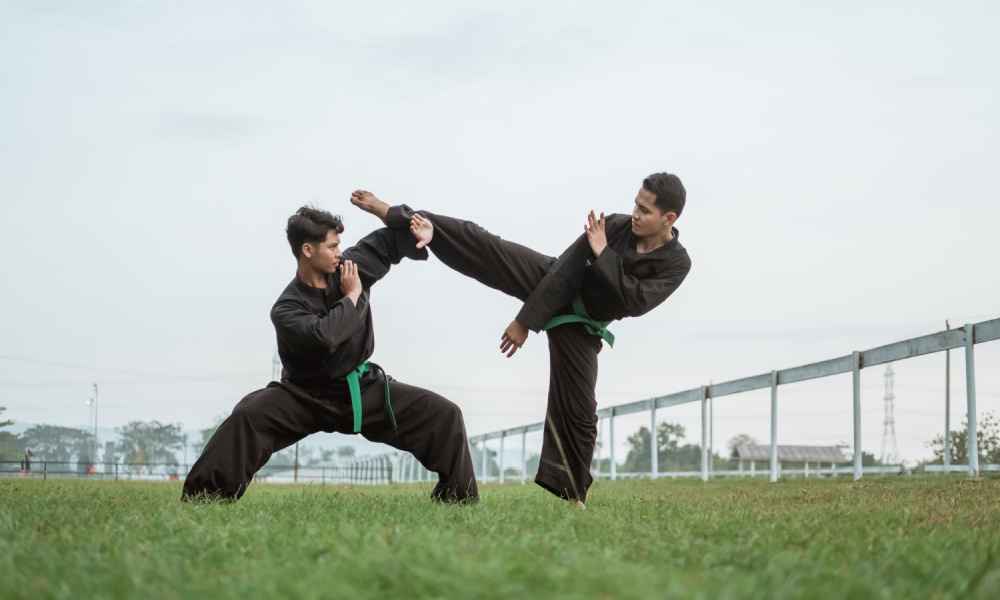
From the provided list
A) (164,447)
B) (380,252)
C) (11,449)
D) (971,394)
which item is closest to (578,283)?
(380,252)

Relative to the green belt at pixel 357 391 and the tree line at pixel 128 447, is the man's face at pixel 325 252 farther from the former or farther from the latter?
the tree line at pixel 128 447

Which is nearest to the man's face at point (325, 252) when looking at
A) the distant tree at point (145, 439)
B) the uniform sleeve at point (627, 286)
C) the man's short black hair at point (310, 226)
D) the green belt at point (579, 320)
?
the man's short black hair at point (310, 226)

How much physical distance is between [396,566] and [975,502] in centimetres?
415

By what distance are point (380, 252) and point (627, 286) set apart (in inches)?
62.3

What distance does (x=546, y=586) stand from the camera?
2127mm

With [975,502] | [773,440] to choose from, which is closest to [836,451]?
[773,440]

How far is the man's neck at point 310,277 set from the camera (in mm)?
5414

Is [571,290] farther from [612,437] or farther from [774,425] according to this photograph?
[612,437]

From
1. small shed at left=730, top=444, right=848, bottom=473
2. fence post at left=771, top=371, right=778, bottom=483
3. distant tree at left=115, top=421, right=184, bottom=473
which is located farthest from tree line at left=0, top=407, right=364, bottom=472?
fence post at left=771, top=371, right=778, bottom=483

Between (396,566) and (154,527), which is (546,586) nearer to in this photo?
(396,566)

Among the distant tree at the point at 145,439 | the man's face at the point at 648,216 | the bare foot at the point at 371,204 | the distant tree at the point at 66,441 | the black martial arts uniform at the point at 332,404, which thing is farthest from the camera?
the distant tree at the point at 145,439

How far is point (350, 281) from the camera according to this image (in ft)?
17.1

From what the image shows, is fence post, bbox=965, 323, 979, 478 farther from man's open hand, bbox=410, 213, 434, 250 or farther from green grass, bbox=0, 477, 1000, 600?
man's open hand, bbox=410, 213, 434, 250

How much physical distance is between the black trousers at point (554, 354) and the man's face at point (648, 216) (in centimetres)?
46
